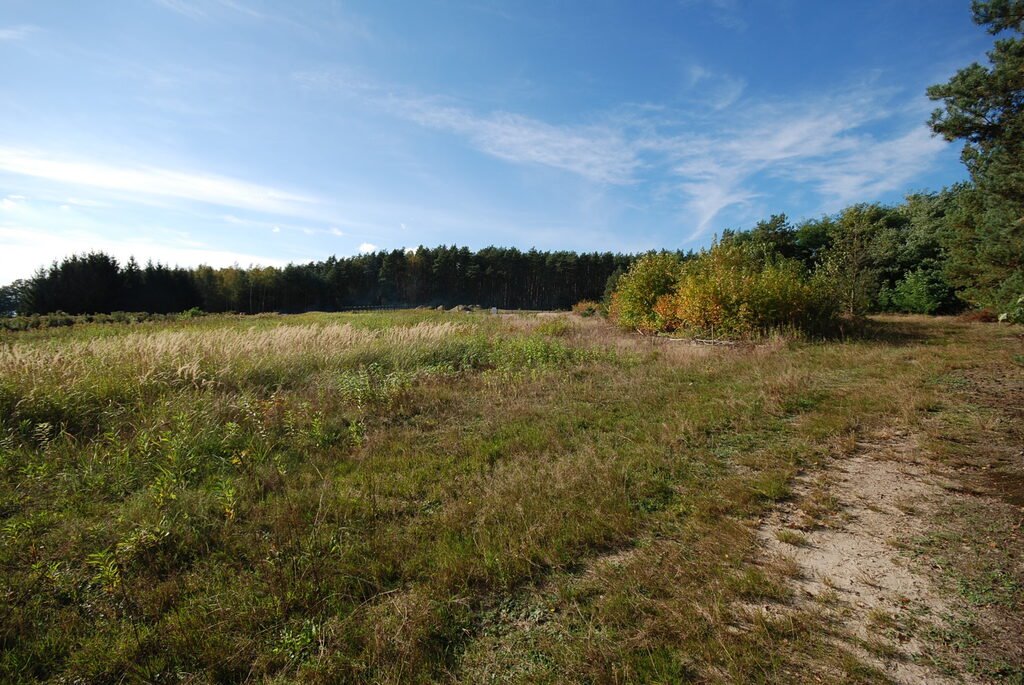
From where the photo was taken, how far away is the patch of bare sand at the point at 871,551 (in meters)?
2.13

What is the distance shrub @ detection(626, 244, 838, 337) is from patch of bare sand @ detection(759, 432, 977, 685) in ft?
36.1

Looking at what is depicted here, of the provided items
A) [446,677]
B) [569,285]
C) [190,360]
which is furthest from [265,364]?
[569,285]

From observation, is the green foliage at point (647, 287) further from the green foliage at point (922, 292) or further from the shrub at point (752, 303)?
the green foliage at point (922, 292)

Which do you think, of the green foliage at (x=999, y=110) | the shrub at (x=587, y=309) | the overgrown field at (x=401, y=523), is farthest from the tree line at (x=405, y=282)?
the overgrown field at (x=401, y=523)

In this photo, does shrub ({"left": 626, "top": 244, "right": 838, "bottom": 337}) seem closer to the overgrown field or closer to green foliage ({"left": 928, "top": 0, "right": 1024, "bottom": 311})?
green foliage ({"left": 928, "top": 0, "right": 1024, "bottom": 311})

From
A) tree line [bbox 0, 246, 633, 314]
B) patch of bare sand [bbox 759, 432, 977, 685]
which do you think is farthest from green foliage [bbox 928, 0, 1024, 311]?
tree line [bbox 0, 246, 633, 314]

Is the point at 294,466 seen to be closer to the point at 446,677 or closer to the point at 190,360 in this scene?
the point at 446,677

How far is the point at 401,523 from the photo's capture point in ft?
11.5

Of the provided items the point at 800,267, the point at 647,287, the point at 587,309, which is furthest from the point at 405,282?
the point at 800,267

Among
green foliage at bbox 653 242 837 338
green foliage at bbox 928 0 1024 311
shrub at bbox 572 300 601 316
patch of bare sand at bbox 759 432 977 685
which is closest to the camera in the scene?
patch of bare sand at bbox 759 432 977 685

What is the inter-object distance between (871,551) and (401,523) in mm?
3578

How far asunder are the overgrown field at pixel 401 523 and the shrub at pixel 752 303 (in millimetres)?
6961

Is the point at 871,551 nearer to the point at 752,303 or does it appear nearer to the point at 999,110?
the point at 999,110

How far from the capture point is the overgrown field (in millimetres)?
2191
